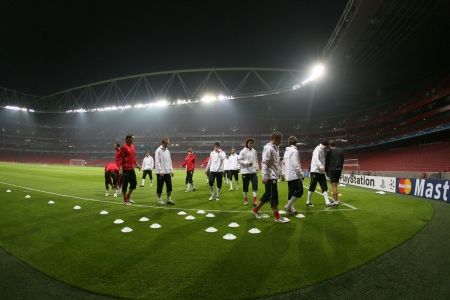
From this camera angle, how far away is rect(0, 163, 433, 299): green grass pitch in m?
3.96

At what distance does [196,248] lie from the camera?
5.52 m

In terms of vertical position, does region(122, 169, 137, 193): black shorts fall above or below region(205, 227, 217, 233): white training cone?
above

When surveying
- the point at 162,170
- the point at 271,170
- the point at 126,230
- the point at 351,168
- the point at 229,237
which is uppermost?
the point at 351,168

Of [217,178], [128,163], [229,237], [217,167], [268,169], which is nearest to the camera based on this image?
[229,237]

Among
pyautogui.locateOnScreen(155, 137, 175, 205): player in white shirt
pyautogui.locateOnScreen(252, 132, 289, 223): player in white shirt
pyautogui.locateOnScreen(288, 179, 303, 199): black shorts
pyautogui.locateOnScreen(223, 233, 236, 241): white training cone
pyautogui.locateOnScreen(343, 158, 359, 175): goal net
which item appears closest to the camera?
pyautogui.locateOnScreen(223, 233, 236, 241): white training cone

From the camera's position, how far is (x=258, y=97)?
62.9 metres

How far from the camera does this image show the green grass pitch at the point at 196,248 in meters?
3.96

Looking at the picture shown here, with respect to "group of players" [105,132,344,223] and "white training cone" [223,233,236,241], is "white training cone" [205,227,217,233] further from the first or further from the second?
"group of players" [105,132,344,223]

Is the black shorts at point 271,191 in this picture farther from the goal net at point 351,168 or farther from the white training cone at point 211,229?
the goal net at point 351,168

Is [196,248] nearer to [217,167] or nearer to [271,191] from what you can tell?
[271,191]

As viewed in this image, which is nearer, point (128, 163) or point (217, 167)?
point (128, 163)

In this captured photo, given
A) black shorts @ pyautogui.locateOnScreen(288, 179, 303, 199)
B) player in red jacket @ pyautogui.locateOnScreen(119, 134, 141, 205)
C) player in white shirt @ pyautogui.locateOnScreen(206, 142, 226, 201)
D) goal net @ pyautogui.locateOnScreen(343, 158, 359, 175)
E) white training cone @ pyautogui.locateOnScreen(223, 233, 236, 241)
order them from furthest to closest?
goal net @ pyautogui.locateOnScreen(343, 158, 359, 175), player in white shirt @ pyautogui.locateOnScreen(206, 142, 226, 201), player in red jacket @ pyautogui.locateOnScreen(119, 134, 141, 205), black shorts @ pyautogui.locateOnScreen(288, 179, 303, 199), white training cone @ pyautogui.locateOnScreen(223, 233, 236, 241)

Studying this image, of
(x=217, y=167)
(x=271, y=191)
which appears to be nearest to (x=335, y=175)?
(x=271, y=191)

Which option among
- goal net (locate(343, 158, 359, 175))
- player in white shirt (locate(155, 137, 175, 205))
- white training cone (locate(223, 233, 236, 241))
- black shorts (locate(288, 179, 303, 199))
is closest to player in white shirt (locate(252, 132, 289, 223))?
black shorts (locate(288, 179, 303, 199))
